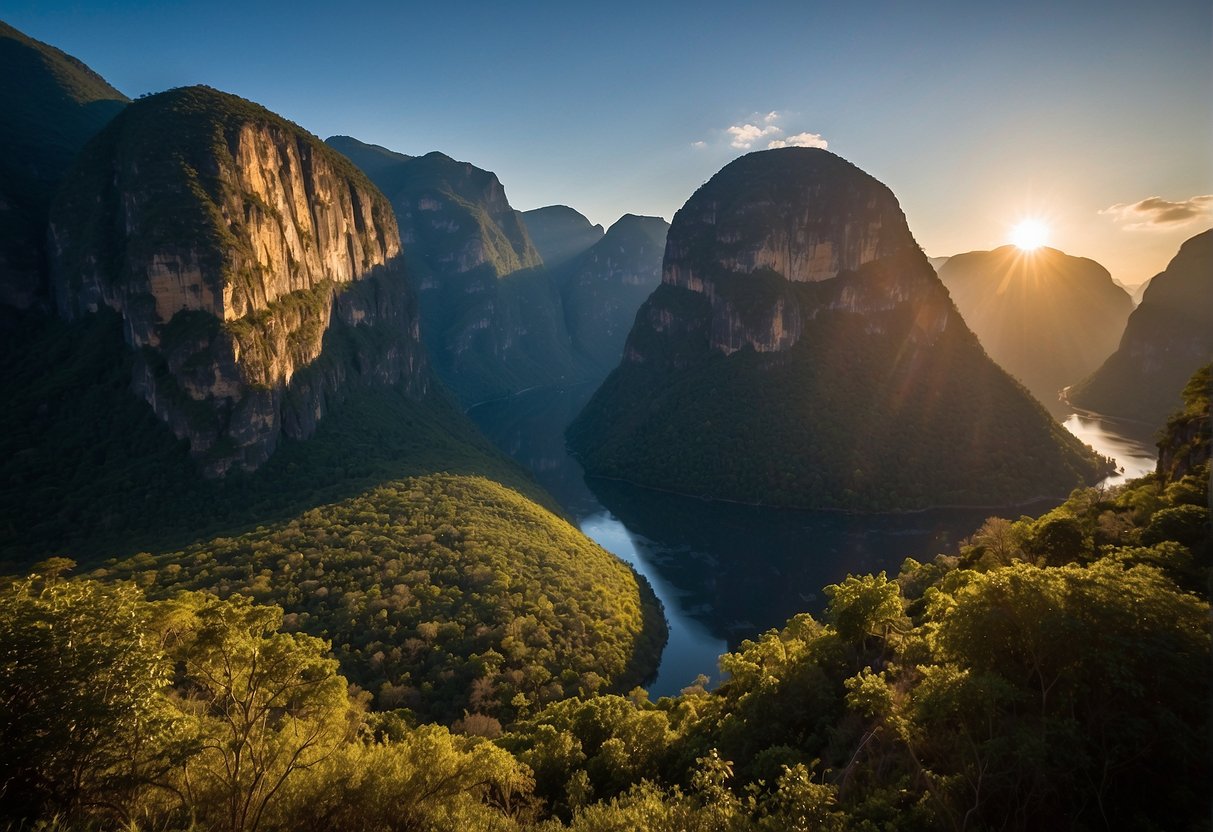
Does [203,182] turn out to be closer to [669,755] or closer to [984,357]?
[669,755]

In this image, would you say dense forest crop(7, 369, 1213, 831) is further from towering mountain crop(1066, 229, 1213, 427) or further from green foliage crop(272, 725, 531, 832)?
towering mountain crop(1066, 229, 1213, 427)

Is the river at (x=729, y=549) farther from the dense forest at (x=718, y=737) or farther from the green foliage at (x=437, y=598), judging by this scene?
the dense forest at (x=718, y=737)

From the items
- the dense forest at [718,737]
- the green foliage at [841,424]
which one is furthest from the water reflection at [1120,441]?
the dense forest at [718,737]

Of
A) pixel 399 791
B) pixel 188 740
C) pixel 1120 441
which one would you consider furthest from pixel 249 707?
pixel 1120 441

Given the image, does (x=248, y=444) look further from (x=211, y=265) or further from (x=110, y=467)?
(x=211, y=265)

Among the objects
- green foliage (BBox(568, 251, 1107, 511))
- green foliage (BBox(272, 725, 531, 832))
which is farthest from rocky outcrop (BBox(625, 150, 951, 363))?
green foliage (BBox(272, 725, 531, 832))

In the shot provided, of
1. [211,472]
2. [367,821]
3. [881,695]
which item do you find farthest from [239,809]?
[211,472]
